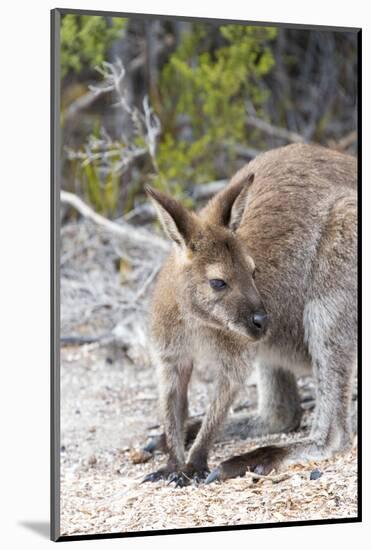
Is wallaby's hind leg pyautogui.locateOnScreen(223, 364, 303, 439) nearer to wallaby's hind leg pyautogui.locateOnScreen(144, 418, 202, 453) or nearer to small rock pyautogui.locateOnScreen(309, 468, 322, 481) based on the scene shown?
wallaby's hind leg pyautogui.locateOnScreen(144, 418, 202, 453)

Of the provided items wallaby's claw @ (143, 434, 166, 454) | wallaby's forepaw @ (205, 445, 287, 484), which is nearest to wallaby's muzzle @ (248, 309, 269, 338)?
wallaby's forepaw @ (205, 445, 287, 484)

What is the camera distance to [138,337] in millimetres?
7020

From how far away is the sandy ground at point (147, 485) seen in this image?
5.23m

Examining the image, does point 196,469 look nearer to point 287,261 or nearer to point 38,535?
point 38,535

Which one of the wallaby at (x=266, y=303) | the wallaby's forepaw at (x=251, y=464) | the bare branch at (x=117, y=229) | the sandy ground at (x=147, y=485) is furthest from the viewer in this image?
the bare branch at (x=117, y=229)

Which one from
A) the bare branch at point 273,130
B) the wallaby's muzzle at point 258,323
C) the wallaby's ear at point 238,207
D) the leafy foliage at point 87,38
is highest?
the leafy foliage at point 87,38

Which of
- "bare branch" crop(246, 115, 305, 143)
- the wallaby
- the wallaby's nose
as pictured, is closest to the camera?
the wallaby's nose

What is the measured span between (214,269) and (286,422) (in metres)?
1.42

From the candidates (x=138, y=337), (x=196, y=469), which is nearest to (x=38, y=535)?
(x=196, y=469)

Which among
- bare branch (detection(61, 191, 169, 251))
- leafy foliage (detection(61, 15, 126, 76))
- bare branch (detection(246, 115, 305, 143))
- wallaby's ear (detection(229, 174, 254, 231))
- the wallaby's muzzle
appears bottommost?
the wallaby's muzzle

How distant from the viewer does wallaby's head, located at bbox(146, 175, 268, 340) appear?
4977mm

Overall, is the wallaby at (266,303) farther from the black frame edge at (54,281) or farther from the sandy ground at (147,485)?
the black frame edge at (54,281)

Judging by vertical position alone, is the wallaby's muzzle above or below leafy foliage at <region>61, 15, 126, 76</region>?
below

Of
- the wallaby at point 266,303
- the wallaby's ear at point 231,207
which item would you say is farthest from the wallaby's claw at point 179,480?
the wallaby's ear at point 231,207
